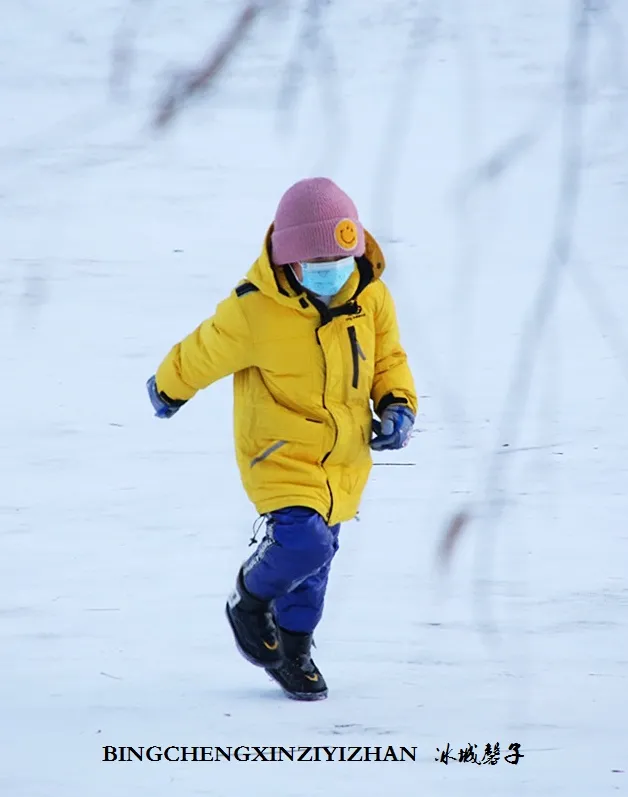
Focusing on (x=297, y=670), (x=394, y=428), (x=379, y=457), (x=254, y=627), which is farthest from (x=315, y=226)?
(x=379, y=457)

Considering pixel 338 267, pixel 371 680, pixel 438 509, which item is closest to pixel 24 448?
pixel 438 509

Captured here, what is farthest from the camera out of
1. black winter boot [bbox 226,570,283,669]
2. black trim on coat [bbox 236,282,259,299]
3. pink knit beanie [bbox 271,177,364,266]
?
black winter boot [bbox 226,570,283,669]

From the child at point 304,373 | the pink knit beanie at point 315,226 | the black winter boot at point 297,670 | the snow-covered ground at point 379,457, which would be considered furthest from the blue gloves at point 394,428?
the snow-covered ground at point 379,457

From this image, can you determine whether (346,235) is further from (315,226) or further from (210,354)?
(210,354)

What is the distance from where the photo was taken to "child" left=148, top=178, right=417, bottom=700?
2.42 meters

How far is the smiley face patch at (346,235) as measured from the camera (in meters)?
2.37

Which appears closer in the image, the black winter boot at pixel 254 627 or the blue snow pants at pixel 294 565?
the blue snow pants at pixel 294 565

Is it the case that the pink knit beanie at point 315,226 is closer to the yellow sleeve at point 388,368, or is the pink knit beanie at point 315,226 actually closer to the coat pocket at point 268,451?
the yellow sleeve at point 388,368

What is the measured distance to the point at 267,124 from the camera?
4863 mm

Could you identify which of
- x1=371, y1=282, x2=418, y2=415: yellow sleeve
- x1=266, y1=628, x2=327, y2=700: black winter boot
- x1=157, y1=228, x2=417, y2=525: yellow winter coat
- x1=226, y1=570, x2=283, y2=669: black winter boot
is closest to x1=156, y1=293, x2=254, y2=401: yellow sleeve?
x1=157, y1=228, x2=417, y2=525: yellow winter coat

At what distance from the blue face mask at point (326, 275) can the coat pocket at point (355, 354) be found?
0.33 feet

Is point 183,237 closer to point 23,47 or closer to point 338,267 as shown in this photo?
point 23,47

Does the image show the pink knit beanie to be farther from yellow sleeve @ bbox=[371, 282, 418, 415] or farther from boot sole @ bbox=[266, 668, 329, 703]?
boot sole @ bbox=[266, 668, 329, 703]

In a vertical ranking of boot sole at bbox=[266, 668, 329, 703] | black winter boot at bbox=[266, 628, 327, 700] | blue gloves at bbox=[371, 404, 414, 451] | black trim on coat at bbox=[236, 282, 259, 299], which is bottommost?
boot sole at bbox=[266, 668, 329, 703]
